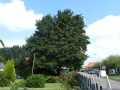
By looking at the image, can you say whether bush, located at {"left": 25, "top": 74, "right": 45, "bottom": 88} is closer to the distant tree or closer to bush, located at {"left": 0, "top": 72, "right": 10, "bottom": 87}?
bush, located at {"left": 0, "top": 72, "right": 10, "bottom": 87}

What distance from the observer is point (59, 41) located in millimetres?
39031

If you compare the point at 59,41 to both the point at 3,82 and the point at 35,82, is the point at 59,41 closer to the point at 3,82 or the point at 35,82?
the point at 3,82

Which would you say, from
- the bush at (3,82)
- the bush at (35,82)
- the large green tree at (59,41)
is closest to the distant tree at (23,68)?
the large green tree at (59,41)

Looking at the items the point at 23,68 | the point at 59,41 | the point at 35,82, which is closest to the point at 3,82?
the point at 35,82

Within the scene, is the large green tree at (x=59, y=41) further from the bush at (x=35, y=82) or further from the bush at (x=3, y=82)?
the bush at (x=35, y=82)

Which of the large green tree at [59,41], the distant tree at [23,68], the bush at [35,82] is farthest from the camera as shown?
the distant tree at [23,68]

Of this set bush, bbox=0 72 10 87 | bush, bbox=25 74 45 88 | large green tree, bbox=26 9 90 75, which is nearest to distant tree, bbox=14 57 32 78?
large green tree, bbox=26 9 90 75

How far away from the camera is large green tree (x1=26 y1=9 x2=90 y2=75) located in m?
38.1

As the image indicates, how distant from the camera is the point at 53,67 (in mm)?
38250

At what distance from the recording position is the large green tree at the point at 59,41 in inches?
1499

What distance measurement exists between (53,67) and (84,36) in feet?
25.9

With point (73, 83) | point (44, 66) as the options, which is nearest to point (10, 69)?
point (44, 66)

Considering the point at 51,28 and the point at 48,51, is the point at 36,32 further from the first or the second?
the point at 48,51

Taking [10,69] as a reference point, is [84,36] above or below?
above
